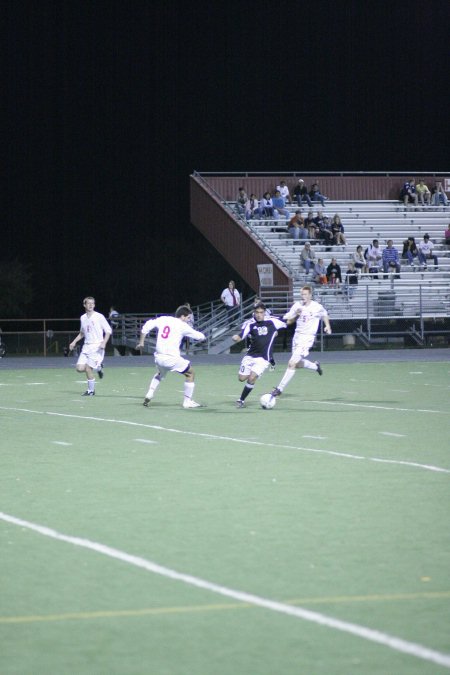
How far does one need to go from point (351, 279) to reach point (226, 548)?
36.5 metres

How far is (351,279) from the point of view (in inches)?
1751

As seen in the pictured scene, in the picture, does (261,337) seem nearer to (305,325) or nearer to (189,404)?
(189,404)

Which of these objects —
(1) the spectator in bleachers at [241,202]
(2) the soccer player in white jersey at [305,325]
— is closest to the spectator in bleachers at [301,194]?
(1) the spectator in bleachers at [241,202]

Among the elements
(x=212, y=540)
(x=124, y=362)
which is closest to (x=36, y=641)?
(x=212, y=540)

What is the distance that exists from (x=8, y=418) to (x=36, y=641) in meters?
13.3

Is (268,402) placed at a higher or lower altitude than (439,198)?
lower

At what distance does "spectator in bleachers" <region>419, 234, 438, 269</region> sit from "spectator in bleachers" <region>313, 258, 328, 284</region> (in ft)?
14.7

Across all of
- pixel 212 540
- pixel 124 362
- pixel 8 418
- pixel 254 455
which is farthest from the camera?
pixel 124 362

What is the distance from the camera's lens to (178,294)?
10725cm

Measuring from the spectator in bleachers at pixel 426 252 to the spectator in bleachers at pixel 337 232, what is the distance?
3003 millimetres

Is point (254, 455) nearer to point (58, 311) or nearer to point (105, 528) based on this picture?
point (105, 528)

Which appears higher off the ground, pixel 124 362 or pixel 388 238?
pixel 388 238

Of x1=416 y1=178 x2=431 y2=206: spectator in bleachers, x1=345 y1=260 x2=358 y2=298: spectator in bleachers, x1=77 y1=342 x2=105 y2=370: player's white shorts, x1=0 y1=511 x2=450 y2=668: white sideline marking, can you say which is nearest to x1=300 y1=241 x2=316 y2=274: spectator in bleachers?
x1=345 y1=260 x2=358 y2=298: spectator in bleachers

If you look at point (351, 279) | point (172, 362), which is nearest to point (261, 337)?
point (172, 362)
